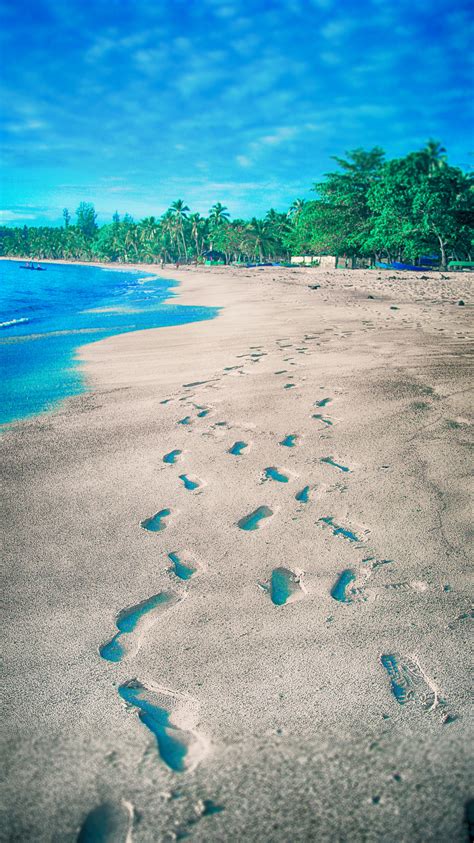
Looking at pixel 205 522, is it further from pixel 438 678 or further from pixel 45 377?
pixel 45 377

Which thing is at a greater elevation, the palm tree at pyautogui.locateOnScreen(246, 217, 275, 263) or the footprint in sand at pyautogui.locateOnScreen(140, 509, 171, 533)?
the palm tree at pyautogui.locateOnScreen(246, 217, 275, 263)

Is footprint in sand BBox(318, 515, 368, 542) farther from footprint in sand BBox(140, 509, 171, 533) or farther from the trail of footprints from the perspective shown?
footprint in sand BBox(140, 509, 171, 533)

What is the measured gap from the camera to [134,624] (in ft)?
6.59

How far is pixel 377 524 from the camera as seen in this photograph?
2660mm

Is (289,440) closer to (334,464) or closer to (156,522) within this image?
(334,464)

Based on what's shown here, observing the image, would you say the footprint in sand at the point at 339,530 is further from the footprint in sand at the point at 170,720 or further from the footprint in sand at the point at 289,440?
the footprint in sand at the point at 170,720

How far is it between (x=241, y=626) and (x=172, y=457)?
75.1 inches

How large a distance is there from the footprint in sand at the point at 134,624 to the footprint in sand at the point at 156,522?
0.59 m

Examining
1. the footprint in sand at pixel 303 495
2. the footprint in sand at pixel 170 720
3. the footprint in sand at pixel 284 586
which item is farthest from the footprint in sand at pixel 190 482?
the footprint in sand at pixel 170 720

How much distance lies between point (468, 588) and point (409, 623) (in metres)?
0.38

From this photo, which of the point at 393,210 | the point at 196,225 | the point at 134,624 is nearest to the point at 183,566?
the point at 134,624

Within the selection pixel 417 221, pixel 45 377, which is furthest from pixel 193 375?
pixel 417 221

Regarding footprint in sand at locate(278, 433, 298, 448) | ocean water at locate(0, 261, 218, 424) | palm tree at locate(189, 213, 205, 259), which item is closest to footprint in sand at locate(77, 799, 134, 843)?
footprint in sand at locate(278, 433, 298, 448)

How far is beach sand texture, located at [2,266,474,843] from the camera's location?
51.9 inches
